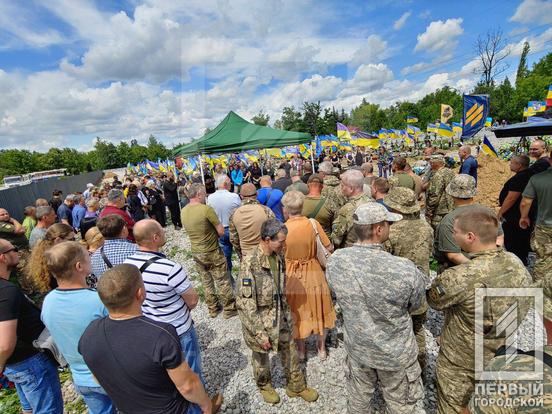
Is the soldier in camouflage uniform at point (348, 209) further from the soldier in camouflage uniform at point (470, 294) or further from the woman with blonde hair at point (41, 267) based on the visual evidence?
the woman with blonde hair at point (41, 267)

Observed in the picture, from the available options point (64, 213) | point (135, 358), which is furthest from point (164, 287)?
point (64, 213)

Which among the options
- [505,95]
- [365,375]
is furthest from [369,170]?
[505,95]

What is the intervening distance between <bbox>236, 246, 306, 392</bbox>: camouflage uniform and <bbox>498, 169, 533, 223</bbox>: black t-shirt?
4129 mm

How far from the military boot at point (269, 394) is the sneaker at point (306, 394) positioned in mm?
129

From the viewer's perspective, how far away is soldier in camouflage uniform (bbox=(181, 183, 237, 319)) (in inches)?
159

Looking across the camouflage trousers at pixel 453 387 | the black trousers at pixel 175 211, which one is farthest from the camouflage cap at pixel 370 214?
the black trousers at pixel 175 211

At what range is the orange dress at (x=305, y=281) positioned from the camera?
2.88m

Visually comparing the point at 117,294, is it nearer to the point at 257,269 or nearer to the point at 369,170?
the point at 257,269

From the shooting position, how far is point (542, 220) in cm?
349

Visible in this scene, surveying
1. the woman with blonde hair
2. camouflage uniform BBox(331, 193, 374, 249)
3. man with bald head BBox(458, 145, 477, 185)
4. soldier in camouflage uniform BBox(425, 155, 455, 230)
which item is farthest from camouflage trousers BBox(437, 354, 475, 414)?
man with bald head BBox(458, 145, 477, 185)

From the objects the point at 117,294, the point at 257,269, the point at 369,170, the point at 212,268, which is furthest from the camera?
the point at 369,170

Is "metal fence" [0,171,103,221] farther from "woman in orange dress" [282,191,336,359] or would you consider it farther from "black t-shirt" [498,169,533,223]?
"black t-shirt" [498,169,533,223]

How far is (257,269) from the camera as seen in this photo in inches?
96.3

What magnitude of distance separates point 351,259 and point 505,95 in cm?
5643
